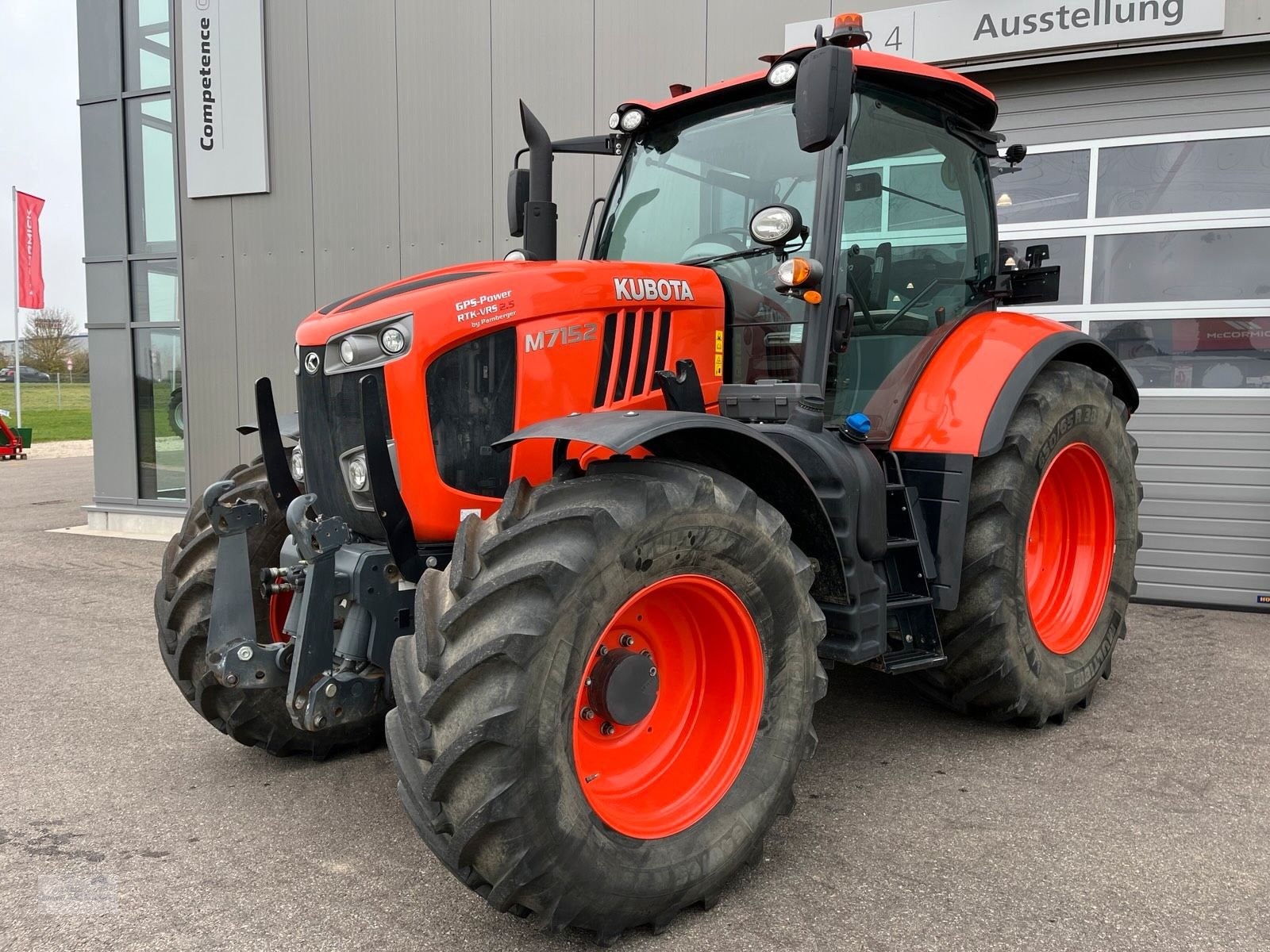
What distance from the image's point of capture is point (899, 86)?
3.65m

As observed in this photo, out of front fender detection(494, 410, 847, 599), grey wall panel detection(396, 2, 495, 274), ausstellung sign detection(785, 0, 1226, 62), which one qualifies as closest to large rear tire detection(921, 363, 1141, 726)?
front fender detection(494, 410, 847, 599)

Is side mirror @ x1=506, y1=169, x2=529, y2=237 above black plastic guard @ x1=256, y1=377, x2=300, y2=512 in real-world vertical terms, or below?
above

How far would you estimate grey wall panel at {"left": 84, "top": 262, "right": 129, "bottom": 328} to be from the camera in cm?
966

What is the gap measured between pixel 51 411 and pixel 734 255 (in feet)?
139

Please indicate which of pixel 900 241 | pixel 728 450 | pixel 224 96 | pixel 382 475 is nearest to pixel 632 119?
pixel 900 241

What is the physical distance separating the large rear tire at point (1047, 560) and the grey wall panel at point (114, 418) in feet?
27.8

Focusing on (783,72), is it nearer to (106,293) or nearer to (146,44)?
(146,44)

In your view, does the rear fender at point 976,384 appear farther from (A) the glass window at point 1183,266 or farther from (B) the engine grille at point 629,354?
(A) the glass window at point 1183,266

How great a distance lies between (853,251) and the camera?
3500 millimetres

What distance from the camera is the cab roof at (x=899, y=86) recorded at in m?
3.48

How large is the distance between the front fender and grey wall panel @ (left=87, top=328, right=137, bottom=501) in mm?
8346

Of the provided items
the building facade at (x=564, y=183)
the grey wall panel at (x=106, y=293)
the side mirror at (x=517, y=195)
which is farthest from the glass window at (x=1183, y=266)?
the grey wall panel at (x=106, y=293)

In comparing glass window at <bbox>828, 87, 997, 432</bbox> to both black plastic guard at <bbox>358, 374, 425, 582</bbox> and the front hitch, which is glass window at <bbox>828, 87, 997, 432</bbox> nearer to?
black plastic guard at <bbox>358, 374, 425, 582</bbox>

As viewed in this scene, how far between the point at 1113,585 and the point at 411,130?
6.32 metres
